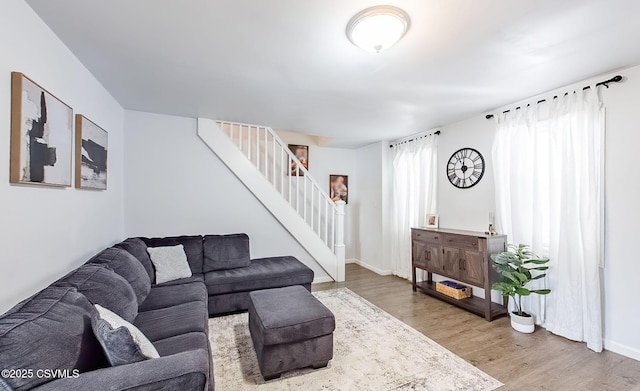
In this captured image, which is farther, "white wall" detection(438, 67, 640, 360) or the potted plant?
the potted plant

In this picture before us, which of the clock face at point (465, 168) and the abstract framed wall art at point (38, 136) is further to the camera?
the clock face at point (465, 168)

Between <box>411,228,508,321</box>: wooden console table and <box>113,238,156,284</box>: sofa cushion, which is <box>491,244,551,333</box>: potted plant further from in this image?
<box>113,238,156,284</box>: sofa cushion

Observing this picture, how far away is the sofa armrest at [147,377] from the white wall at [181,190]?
9.61ft

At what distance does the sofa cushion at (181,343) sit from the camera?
153 cm

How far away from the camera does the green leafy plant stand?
2.72 m

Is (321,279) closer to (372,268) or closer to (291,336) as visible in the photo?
(372,268)

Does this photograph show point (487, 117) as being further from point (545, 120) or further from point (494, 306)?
point (494, 306)

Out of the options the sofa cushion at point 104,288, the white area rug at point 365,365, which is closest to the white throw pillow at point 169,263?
the white area rug at point 365,365

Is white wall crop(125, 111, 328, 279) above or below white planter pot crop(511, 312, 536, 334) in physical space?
above

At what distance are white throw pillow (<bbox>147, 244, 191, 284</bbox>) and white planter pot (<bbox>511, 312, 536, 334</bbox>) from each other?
3.58 m

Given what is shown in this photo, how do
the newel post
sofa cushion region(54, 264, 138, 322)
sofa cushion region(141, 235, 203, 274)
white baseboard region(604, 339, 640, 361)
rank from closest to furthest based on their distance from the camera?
1. sofa cushion region(54, 264, 138, 322)
2. white baseboard region(604, 339, 640, 361)
3. sofa cushion region(141, 235, 203, 274)
4. the newel post

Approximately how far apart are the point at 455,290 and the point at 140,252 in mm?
3730

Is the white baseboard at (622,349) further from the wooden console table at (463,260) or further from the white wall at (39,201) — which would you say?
the white wall at (39,201)

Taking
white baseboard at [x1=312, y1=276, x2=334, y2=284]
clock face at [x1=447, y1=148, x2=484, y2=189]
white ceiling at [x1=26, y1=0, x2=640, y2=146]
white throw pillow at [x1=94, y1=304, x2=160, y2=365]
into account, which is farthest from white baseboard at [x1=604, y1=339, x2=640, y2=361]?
white throw pillow at [x1=94, y1=304, x2=160, y2=365]
